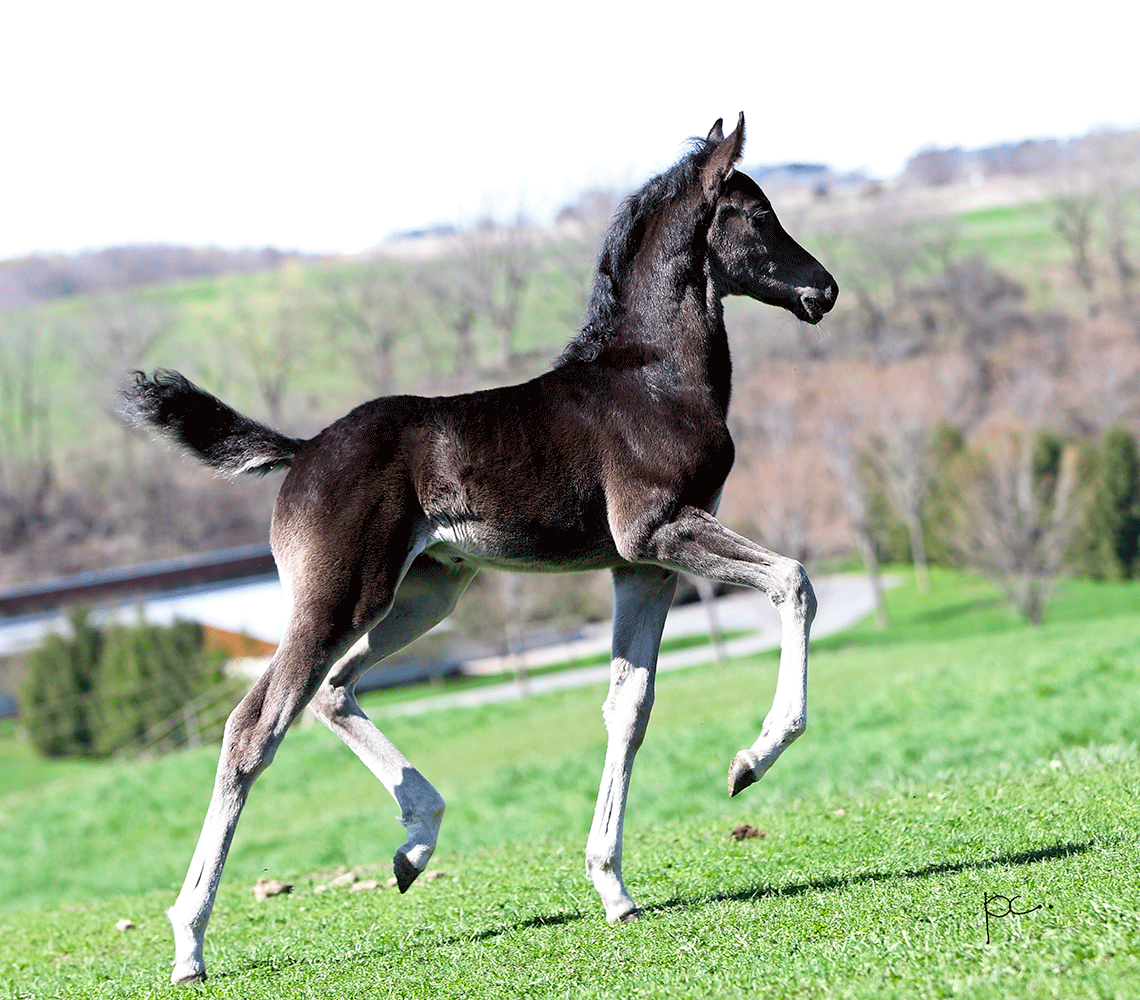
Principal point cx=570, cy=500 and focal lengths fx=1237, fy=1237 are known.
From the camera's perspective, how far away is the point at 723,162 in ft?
18.6

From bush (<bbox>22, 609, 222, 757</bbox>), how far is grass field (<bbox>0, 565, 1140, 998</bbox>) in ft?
45.3

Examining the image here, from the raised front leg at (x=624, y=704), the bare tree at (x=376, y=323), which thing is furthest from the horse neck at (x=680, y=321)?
the bare tree at (x=376, y=323)

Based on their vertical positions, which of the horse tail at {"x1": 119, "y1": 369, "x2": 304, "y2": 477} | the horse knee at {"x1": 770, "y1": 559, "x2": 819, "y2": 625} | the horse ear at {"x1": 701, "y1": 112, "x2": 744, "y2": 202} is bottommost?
the horse knee at {"x1": 770, "y1": 559, "x2": 819, "y2": 625}

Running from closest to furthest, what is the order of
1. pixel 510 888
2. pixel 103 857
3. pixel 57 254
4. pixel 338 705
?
pixel 338 705, pixel 510 888, pixel 103 857, pixel 57 254

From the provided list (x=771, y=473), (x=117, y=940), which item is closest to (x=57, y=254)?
(x=771, y=473)

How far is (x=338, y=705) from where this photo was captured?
19.1 feet

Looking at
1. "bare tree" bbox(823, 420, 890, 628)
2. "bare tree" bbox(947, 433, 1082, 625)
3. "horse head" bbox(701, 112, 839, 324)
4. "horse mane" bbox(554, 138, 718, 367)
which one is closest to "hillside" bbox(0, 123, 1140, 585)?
"bare tree" bbox(823, 420, 890, 628)

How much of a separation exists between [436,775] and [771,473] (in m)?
30.9

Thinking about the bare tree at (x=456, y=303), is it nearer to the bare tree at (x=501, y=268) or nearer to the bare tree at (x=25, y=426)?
the bare tree at (x=501, y=268)

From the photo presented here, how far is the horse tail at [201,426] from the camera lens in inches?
221

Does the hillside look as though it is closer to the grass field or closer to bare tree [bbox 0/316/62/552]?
bare tree [bbox 0/316/62/552]

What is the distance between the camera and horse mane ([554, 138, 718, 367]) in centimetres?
582

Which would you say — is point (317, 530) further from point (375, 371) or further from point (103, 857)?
point (375, 371)

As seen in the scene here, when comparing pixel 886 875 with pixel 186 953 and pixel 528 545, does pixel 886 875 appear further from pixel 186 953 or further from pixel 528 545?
pixel 186 953
